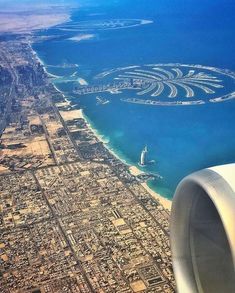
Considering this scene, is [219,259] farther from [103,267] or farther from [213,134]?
[213,134]

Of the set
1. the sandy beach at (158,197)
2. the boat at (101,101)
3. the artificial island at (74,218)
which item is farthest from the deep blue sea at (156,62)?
the artificial island at (74,218)

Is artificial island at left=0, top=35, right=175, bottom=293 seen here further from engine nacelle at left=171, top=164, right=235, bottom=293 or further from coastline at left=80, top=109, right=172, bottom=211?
engine nacelle at left=171, top=164, right=235, bottom=293

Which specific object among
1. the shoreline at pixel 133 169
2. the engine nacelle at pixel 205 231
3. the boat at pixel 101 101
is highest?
the engine nacelle at pixel 205 231

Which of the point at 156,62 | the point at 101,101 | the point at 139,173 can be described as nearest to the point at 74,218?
the point at 139,173

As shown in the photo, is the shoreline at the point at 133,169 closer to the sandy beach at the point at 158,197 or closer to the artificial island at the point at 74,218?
the sandy beach at the point at 158,197

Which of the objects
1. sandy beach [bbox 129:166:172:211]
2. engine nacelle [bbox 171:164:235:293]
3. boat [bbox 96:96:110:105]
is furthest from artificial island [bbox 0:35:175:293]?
engine nacelle [bbox 171:164:235:293]

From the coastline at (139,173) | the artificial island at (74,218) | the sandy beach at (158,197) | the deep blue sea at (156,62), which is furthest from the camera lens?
the deep blue sea at (156,62)

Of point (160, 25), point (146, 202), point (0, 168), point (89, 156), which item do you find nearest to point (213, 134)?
point (89, 156)
